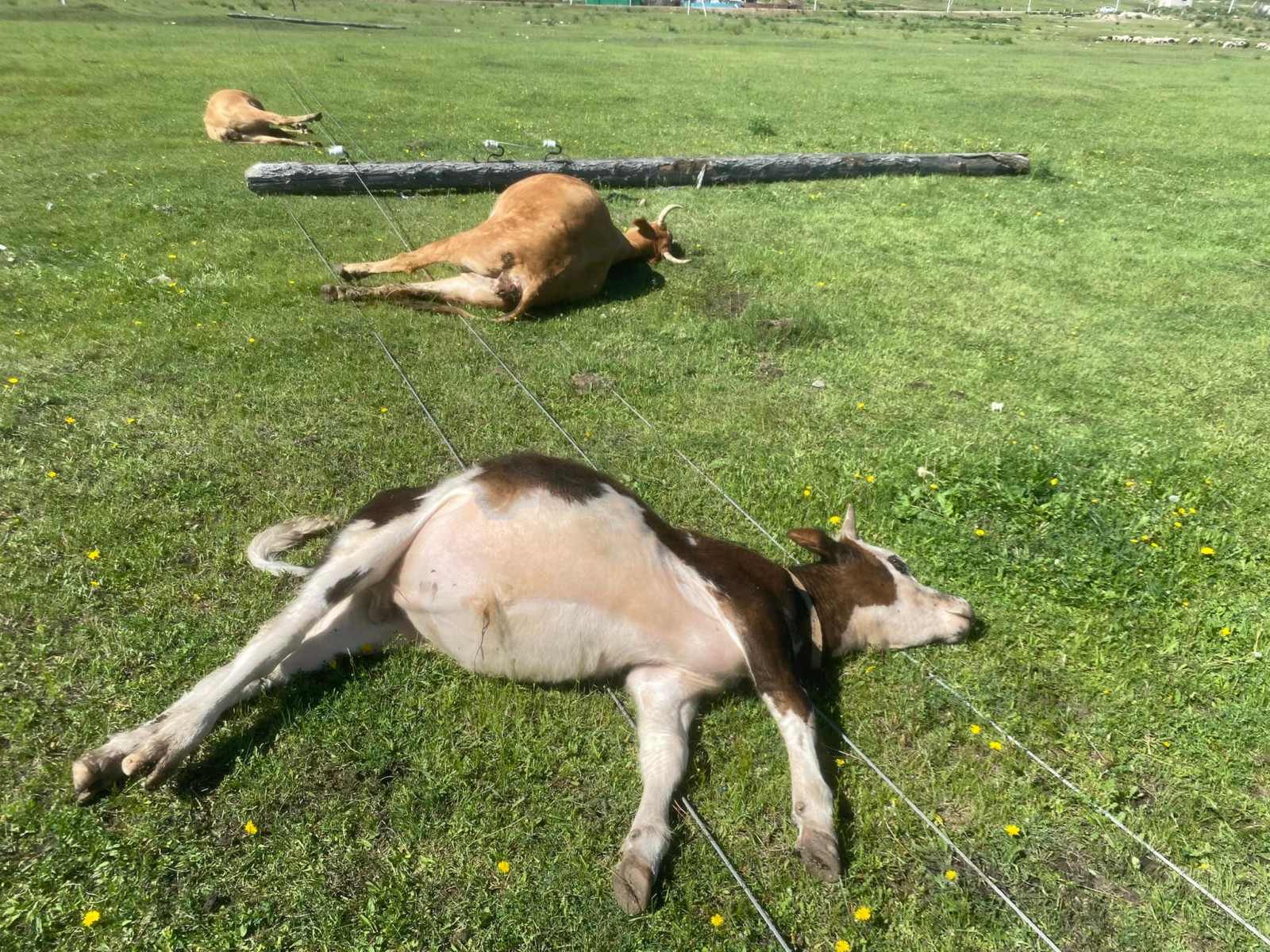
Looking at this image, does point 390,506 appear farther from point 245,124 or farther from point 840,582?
point 245,124

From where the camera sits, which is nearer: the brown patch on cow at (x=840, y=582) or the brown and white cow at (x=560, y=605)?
the brown and white cow at (x=560, y=605)

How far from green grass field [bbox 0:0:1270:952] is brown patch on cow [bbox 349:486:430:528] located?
63 centimetres

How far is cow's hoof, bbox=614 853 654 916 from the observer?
8.77 ft

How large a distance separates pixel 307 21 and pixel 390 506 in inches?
1368

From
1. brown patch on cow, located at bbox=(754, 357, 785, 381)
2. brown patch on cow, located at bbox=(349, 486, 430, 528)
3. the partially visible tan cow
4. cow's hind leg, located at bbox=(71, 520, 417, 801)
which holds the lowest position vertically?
brown patch on cow, located at bbox=(754, 357, 785, 381)

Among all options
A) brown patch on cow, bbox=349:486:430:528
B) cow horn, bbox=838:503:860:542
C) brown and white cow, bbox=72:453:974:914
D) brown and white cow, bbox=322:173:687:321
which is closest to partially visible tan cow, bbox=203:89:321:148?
brown and white cow, bbox=322:173:687:321

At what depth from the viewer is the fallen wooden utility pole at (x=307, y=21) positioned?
1196 inches

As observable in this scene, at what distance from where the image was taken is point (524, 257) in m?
7.43

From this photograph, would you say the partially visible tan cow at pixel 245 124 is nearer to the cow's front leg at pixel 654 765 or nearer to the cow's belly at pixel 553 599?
the cow's belly at pixel 553 599

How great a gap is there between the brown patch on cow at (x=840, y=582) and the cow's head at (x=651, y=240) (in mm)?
5505

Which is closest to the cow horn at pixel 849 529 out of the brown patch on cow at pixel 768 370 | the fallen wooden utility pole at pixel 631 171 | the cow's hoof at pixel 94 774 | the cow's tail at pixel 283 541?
the brown patch on cow at pixel 768 370

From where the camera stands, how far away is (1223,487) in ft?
16.9

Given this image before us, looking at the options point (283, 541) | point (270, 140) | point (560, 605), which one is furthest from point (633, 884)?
point (270, 140)

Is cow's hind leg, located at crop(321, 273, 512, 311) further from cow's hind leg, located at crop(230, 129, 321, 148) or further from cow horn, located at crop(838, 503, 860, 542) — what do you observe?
cow's hind leg, located at crop(230, 129, 321, 148)
